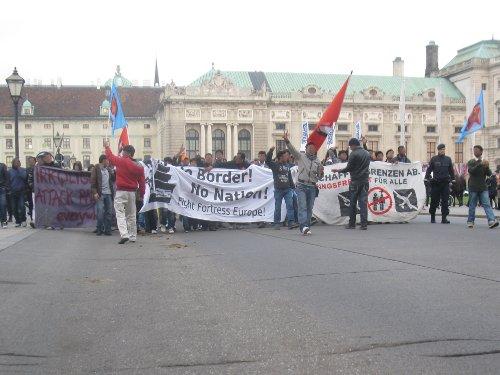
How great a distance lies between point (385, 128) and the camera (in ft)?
338

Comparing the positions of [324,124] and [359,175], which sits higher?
[324,124]

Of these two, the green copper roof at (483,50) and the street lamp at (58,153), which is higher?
the green copper roof at (483,50)

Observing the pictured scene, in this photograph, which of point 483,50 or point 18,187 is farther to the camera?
point 483,50

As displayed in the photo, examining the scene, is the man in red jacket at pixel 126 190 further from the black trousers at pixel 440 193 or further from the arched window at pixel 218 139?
the arched window at pixel 218 139

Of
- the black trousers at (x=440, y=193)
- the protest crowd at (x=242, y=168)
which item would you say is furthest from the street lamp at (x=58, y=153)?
the black trousers at (x=440, y=193)

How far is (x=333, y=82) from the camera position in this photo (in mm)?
103750

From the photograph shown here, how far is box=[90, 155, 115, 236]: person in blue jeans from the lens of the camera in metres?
15.0

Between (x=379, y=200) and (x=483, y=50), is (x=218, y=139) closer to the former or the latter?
(x=483, y=50)

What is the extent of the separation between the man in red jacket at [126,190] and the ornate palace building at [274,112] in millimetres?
83129

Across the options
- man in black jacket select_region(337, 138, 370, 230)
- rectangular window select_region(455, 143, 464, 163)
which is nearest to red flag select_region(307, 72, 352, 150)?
man in black jacket select_region(337, 138, 370, 230)

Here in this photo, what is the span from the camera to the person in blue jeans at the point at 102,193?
15.0 metres

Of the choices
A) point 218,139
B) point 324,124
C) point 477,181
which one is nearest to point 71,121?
point 218,139

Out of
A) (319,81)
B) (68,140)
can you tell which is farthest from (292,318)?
(68,140)

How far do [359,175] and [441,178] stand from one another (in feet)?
9.90
